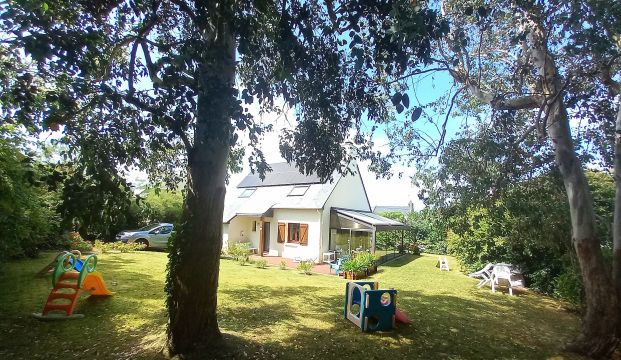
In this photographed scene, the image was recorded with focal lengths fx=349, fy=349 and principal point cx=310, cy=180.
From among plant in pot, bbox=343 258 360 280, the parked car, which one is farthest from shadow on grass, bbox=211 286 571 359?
the parked car

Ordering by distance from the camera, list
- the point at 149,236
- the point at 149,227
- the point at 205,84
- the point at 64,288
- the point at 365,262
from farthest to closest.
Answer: the point at 149,227 < the point at 149,236 < the point at 365,262 < the point at 64,288 < the point at 205,84

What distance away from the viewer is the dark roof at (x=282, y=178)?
25.0 m

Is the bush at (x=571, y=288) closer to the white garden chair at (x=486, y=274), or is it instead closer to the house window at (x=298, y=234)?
the white garden chair at (x=486, y=274)

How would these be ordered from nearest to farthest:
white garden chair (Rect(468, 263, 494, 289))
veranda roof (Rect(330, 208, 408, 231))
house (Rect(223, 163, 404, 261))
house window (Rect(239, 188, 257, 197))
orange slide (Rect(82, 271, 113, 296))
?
1. orange slide (Rect(82, 271, 113, 296))
2. white garden chair (Rect(468, 263, 494, 289))
3. veranda roof (Rect(330, 208, 408, 231))
4. house (Rect(223, 163, 404, 261))
5. house window (Rect(239, 188, 257, 197))

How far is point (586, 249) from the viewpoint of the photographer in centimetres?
661

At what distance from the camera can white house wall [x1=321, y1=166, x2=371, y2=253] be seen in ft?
69.1

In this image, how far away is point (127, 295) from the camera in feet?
31.3

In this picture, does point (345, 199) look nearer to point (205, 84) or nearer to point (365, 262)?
point (365, 262)

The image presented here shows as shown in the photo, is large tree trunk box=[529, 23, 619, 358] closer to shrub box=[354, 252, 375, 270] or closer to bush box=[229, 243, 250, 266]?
shrub box=[354, 252, 375, 270]

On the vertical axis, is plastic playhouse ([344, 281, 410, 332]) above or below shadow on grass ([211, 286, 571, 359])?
above

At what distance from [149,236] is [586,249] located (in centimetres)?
2229

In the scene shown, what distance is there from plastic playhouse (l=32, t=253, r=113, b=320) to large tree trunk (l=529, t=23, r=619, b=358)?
→ 1028cm

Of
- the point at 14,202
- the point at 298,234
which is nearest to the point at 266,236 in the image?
the point at 298,234

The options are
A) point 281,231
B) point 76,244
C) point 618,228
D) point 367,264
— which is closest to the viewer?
point 618,228
